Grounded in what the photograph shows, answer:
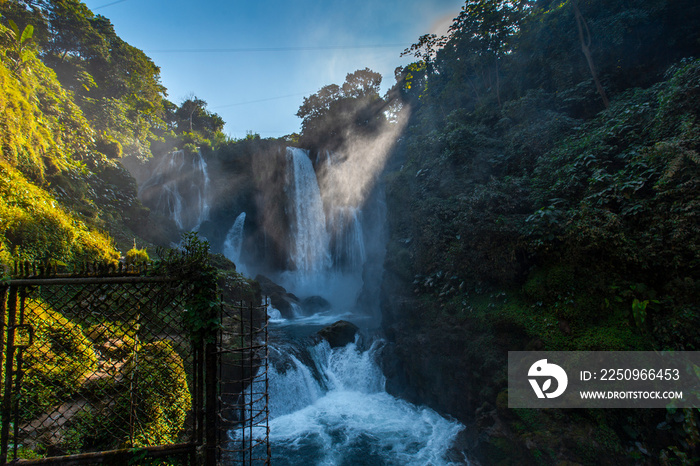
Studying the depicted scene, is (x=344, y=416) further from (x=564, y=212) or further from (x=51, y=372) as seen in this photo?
(x=564, y=212)

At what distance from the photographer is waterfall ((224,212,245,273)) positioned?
1030 inches

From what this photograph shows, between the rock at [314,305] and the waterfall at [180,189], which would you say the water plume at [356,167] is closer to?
the rock at [314,305]

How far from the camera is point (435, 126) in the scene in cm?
1933

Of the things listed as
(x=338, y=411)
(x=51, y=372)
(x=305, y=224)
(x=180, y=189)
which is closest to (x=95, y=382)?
(x=51, y=372)

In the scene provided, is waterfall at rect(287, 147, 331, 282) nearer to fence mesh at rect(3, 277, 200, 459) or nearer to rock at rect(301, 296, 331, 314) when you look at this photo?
rock at rect(301, 296, 331, 314)

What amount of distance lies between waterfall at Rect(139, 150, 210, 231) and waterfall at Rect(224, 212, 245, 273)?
2.63 m

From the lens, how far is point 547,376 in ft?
22.4

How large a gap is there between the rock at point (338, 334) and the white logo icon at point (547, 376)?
7791 mm

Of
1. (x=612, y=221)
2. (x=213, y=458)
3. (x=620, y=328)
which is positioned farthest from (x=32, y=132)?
(x=620, y=328)

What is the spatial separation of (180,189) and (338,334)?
21.0 meters

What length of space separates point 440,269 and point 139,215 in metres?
16.7

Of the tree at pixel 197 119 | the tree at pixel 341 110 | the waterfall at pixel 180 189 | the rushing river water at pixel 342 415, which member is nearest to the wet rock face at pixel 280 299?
the rushing river water at pixel 342 415

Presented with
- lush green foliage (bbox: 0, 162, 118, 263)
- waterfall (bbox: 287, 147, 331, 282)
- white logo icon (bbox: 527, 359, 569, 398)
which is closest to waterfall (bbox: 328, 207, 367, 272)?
waterfall (bbox: 287, 147, 331, 282)

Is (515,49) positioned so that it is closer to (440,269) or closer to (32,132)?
(440,269)
